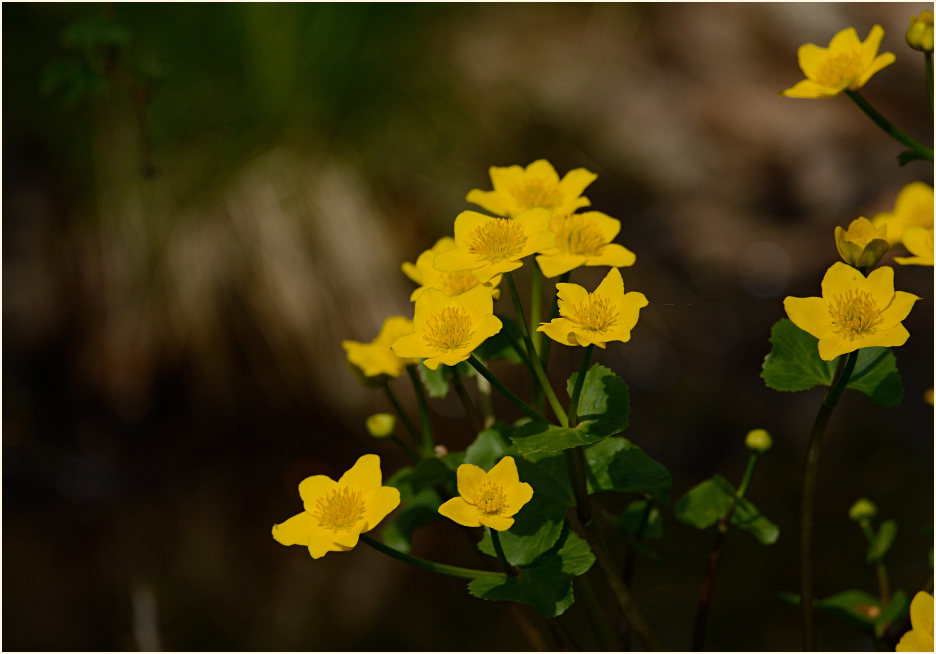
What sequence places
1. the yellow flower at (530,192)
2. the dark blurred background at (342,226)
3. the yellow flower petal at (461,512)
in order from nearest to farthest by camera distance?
the yellow flower petal at (461,512), the yellow flower at (530,192), the dark blurred background at (342,226)

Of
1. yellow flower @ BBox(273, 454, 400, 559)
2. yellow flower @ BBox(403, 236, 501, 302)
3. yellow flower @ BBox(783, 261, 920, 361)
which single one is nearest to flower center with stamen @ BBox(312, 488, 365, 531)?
yellow flower @ BBox(273, 454, 400, 559)

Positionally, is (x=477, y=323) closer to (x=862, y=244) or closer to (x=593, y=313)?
(x=593, y=313)

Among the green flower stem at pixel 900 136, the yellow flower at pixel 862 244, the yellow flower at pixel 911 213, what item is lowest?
the yellow flower at pixel 911 213

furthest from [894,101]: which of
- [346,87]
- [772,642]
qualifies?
[772,642]

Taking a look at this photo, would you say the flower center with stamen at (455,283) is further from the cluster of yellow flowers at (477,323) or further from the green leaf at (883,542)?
the green leaf at (883,542)

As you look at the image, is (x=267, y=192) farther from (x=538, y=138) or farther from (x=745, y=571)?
(x=745, y=571)

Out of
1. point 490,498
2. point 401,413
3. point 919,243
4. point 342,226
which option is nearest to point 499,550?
point 490,498

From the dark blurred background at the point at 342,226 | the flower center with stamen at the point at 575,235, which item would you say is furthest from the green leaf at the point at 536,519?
the dark blurred background at the point at 342,226
